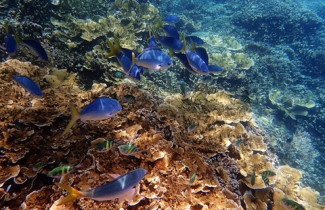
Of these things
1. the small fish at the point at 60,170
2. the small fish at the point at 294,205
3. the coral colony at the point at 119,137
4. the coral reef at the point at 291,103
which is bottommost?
the coral reef at the point at 291,103

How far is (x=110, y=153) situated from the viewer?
308cm

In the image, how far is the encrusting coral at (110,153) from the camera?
2.85 meters

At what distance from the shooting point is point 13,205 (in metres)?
2.71

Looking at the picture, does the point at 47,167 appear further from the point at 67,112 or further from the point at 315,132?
the point at 315,132

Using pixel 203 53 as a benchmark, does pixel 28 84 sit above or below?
above

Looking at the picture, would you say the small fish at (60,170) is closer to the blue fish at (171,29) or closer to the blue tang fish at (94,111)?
the blue tang fish at (94,111)

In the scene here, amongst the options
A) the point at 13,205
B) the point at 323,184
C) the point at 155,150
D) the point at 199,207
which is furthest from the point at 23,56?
the point at 323,184

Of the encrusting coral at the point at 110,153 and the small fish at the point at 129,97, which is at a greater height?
the small fish at the point at 129,97

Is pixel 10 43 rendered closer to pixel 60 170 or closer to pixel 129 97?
pixel 129 97

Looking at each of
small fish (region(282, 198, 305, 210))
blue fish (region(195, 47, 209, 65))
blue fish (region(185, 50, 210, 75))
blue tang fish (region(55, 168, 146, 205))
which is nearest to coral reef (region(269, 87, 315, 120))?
blue fish (region(195, 47, 209, 65))

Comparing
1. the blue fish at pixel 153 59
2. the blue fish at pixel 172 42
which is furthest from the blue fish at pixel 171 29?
the blue fish at pixel 153 59

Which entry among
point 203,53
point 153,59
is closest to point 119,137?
point 153,59

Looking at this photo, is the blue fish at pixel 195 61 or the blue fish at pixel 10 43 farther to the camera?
the blue fish at pixel 195 61

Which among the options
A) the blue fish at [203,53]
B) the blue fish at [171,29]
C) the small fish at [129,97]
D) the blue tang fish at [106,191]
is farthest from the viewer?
the blue fish at [171,29]
